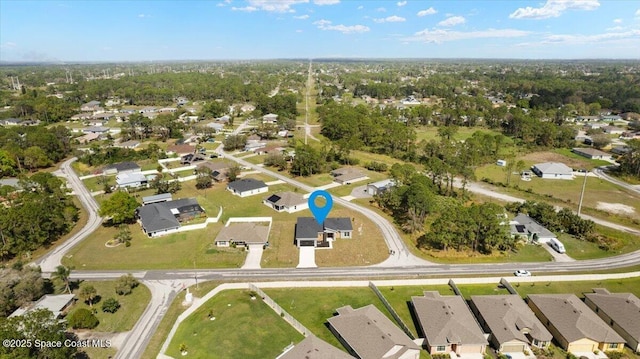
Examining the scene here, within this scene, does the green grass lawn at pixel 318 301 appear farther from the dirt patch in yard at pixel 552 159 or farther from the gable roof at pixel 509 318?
the dirt patch in yard at pixel 552 159

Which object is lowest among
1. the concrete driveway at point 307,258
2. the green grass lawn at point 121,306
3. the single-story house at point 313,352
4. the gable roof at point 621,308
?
the green grass lawn at point 121,306

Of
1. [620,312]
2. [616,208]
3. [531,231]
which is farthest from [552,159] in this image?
[620,312]

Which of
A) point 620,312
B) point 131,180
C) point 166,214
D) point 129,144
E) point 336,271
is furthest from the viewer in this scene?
point 129,144

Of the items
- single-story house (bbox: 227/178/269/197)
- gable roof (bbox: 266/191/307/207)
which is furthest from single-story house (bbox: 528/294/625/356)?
single-story house (bbox: 227/178/269/197)

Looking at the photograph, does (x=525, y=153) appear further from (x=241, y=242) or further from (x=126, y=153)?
(x=126, y=153)

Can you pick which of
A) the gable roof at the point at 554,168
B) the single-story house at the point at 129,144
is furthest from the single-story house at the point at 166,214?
the gable roof at the point at 554,168

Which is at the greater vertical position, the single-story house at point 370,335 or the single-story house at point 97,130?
the single-story house at point 97,130

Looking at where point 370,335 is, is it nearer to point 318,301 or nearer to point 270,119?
point 318,301
